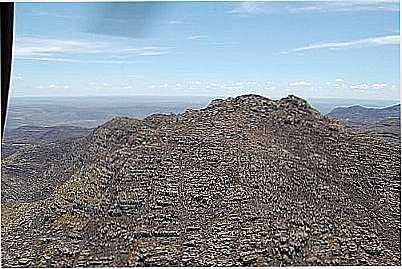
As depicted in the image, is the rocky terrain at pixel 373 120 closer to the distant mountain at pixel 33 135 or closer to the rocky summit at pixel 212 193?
the rocky summit at pixel 212 193

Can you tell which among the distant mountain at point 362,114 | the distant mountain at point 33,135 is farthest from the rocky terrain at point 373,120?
the distant mountain at point 33,135

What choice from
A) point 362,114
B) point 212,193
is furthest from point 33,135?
point 362,114

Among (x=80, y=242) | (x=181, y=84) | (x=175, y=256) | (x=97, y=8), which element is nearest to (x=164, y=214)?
(x=175, y=256)

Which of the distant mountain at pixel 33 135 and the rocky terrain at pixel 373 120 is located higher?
the rocky terrain at pixel 373 120

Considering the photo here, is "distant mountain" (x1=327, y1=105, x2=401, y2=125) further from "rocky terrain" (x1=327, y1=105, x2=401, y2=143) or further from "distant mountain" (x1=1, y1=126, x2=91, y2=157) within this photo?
"distant mountain" (x1=1, y1=126, x2=91, y2=157)

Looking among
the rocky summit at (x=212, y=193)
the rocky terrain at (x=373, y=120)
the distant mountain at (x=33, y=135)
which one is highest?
the rocky terrain at (x=373, y=120)

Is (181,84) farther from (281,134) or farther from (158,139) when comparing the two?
(281,134)

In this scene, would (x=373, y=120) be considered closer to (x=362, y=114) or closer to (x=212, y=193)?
(x=362, y=114)
